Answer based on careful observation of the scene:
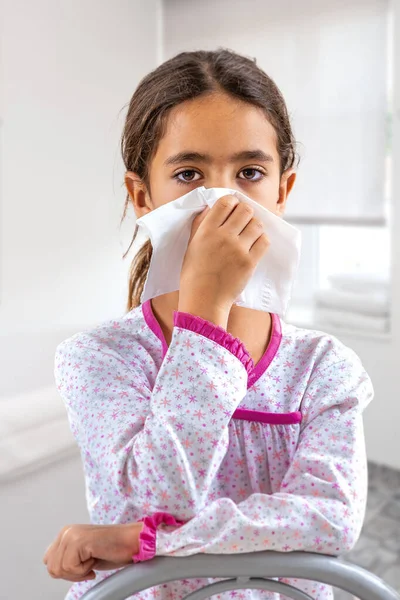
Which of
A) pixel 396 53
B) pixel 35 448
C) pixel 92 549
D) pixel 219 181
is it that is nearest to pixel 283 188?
pixel 219 181

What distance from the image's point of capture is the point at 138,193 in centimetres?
84

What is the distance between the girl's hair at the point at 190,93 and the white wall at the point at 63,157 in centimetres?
103

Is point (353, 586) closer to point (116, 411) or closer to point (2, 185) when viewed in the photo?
point (116, 411)

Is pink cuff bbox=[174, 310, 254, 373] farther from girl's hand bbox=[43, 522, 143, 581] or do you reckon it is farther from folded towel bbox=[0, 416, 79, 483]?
folded towel bbox=[0, 416, 79, 483]

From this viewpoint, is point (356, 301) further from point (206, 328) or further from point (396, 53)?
point (206, 328)

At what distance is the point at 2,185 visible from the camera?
6.55 ft

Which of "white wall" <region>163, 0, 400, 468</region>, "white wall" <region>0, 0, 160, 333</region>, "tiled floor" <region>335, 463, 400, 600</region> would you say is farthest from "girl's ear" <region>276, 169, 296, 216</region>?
"white wall" <region>163, 0, 400, 468</region>

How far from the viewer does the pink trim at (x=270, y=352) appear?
762mm

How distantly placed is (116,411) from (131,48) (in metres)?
2.37

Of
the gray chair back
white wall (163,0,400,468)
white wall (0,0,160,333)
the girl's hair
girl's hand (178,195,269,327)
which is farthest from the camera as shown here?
white wall (163,0,400,468)

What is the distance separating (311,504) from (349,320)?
201 centimetres

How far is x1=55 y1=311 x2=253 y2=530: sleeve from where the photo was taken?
604 millimetres

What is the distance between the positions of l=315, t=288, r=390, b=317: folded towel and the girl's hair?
66.7 inches

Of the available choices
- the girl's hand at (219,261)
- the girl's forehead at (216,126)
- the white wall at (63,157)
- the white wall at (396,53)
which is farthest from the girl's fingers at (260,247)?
the white wall at (396,53)
